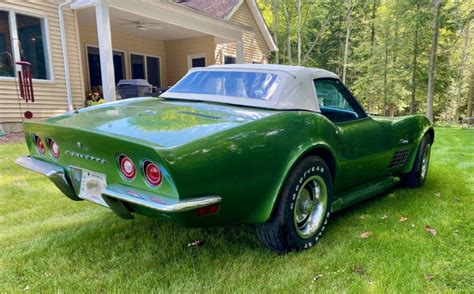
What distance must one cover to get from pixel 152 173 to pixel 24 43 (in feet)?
26.9

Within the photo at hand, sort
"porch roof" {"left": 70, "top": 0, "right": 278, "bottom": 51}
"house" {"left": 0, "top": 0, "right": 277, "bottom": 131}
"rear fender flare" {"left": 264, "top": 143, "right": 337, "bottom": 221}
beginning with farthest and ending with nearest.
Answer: "porch roof" {"left": 70, "top": 0, "right": 278, "bottom": 51} < "house" {"left": 0, "top": 0, "right": 277, "bottom": 131} < "rear fender flare" {"left": 264, "top": 143, "right": 337, "bottom": 221}

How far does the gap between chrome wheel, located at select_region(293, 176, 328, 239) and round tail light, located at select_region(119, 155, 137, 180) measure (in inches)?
44.8

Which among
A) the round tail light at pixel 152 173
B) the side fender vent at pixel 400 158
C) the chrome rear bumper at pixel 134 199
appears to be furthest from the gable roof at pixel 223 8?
the round tail light at pixel 152 173

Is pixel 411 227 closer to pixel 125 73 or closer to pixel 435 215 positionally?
pixel 435 215

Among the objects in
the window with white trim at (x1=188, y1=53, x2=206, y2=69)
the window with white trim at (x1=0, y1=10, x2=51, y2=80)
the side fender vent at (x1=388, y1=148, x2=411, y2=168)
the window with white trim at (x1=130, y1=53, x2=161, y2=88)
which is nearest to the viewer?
the side fender vent at (x1=388, y1=148, x2=411, y2=168)

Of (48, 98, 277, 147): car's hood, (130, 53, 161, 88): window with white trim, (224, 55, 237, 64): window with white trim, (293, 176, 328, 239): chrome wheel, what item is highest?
(224, 55, 237, 64): window with white trim

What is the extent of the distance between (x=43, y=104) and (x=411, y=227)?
340 inches

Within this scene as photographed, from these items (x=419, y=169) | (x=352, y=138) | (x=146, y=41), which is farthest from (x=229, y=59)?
(x=352, y=138)

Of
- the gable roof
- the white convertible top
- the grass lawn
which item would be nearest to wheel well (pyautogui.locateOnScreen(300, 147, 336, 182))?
the white convertible top

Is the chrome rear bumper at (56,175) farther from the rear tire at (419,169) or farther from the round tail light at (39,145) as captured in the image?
the rear tire at (419,169)

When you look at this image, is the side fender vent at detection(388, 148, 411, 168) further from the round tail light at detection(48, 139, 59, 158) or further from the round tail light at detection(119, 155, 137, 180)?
the round tail light at detection(48, 139, 59, 158)

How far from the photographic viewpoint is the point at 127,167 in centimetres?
201

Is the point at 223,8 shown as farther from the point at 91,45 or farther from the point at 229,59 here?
the point at 91,45

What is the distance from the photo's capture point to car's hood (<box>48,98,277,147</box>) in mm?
1963
